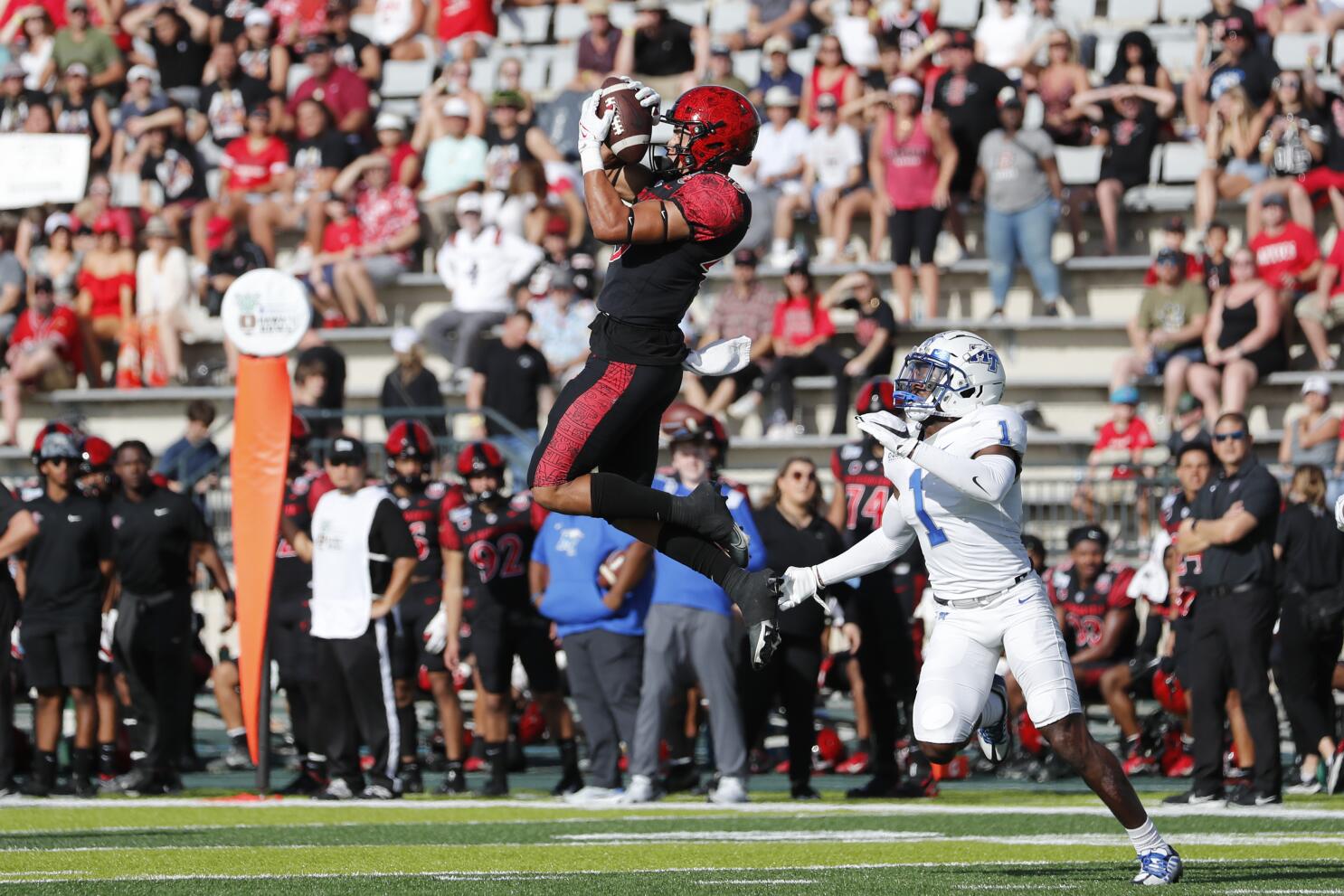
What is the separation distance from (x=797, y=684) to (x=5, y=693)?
4276 millimetres

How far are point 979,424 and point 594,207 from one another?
1.50 metres

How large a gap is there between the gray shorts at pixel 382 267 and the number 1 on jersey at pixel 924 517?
11244mm

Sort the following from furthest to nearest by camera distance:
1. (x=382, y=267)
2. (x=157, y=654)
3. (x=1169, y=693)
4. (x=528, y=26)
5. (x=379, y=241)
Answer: (x=528, y=26) < (x=379, y=241) < (x=382, y=267) < (x=1169, y=693) < (x=157, y=654)

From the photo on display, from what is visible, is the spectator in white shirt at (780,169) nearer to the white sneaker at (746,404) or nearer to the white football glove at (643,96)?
the white sneaker at (746,404)

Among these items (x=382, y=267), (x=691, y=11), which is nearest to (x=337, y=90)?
(x=382, y=267)

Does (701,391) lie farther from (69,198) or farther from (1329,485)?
(69,198)

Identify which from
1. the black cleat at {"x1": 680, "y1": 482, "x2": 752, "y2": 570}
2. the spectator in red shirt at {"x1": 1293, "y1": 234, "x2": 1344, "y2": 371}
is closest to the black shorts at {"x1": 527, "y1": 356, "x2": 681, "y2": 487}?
the black cleat at {"x1": 680, "y1": 482, "x2": 752, "y2": 570}

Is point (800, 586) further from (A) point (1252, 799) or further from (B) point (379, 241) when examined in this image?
(B) point (379, 241)

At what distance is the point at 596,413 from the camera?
6586 mm

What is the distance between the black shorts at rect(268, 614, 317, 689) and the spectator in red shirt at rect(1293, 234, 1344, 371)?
7.54m

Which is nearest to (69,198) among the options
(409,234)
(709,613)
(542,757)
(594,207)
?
(409,234)

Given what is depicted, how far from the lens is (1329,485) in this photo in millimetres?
13258

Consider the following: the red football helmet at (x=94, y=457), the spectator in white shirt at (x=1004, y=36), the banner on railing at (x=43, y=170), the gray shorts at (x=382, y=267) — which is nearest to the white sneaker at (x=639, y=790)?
the red football helmet at (x=94, y=457)

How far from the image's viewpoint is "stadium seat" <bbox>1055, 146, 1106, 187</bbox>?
1698 centimetres
